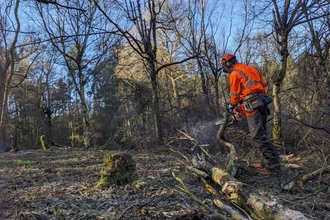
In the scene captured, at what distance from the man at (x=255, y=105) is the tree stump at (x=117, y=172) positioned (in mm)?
2169

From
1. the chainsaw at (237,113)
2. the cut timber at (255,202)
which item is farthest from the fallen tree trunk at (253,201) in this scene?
the chainsaw at (237,113)

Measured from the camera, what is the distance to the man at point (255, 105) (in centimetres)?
480

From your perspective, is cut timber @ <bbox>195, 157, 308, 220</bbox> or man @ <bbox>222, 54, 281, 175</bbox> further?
man @ <bbox>222, 54, 281, 175</bbox>

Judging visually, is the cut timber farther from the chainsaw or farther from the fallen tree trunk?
the chainsaw

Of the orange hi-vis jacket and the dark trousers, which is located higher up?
the orange hi-vis jacket

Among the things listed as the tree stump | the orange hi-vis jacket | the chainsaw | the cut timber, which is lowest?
the cut timber

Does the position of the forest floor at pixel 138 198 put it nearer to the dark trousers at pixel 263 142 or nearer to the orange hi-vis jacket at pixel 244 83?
the dark trousers at pixel 263 142

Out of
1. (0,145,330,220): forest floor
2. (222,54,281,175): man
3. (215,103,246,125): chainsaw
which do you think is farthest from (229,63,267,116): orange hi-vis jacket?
(0,145,330,220): forest floor

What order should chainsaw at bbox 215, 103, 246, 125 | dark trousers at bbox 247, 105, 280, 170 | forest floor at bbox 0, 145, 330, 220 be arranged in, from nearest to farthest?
forest floor at bbox 0, 145, 330, 220, dark trousers at bbox 247, 105, 280, 170, chainsaw at bbox 215, 103, 246, 125

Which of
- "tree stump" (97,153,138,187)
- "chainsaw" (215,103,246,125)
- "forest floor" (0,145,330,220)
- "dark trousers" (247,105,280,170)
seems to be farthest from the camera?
"chainsaw" (215,103,246,125)

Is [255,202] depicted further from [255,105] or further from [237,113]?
[237,113]

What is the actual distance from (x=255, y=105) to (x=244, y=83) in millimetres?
433

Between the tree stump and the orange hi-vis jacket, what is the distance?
225 cm

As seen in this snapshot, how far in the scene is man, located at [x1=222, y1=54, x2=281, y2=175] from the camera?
480cm
